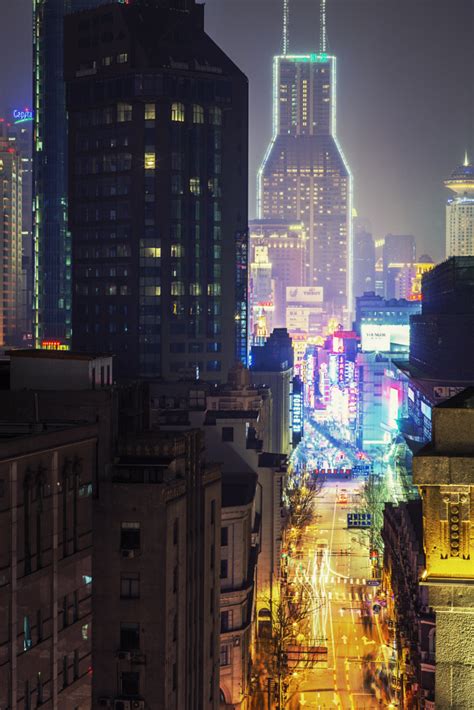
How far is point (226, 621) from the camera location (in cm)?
7394

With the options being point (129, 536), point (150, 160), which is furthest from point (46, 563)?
point (150, 160)

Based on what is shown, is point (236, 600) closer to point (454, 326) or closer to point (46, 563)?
point (46, 563)

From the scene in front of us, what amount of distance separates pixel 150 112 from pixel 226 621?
96.7 m

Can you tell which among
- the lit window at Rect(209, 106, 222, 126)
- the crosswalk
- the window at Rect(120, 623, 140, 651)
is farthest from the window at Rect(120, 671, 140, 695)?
the lit window at Rect(209, 106, 222, 126)

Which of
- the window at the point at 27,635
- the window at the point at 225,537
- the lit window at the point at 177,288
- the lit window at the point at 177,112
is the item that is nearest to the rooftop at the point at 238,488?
the window at the point at 225,537

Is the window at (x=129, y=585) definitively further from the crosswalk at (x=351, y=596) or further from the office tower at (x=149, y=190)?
the office tower at (x=149, y=190)

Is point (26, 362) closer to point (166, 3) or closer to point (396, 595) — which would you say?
point (396, 595)

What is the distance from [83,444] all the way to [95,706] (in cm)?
1048

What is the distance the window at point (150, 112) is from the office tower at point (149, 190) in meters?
0.17

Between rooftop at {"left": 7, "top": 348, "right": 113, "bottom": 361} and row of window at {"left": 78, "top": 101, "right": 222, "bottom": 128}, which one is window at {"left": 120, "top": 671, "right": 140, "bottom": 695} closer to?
rooftop at {"left": 7, "top": 348, "right": 113, "bottom": 361}

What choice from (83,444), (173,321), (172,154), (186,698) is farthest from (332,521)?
(83,444)

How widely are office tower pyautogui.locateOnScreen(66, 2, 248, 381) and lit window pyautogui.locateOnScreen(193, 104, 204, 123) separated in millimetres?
124

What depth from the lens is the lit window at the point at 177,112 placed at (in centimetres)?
16050

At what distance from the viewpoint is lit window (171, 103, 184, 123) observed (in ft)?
527
